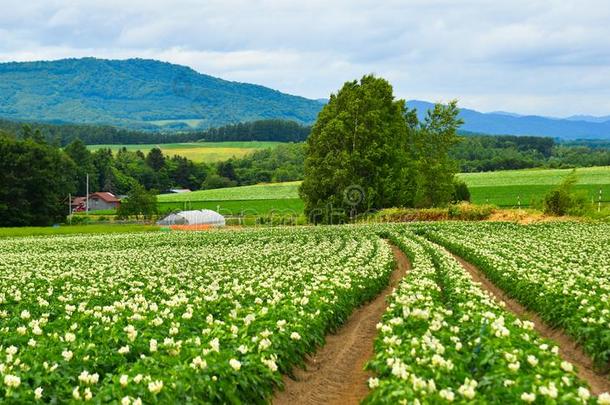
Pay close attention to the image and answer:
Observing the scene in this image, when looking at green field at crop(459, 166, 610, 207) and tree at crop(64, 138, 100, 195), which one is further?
tree at crop(64, 138, 100, 195)

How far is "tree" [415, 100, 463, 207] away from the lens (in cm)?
7400


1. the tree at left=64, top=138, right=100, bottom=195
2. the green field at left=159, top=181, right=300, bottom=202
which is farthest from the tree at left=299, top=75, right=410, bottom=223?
the tree at left=64, top=138, right=100, bottom=195

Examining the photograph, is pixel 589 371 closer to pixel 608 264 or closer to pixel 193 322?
pixel 193 322

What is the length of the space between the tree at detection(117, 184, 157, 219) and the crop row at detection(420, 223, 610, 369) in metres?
69.4

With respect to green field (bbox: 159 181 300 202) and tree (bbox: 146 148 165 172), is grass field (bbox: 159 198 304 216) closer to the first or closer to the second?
green field (bbox: 159 181 300 202)

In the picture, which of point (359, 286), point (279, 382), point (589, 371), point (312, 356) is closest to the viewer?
point (279, 382)

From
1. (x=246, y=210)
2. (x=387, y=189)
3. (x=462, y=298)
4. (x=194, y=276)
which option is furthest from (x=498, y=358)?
(x=246, y=210)

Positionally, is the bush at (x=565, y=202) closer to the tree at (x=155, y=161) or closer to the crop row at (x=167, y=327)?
the crop row at (x=167, y=327)

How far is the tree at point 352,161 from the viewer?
62.2 m

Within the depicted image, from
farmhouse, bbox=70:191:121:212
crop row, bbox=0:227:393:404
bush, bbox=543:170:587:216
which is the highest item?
crop row, bbox=0:227:393:404

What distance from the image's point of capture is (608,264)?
66.9 ft

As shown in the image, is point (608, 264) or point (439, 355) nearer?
point (439, 355)

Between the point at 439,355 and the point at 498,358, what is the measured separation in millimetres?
792

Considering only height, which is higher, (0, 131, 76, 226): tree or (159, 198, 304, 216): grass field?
(0, 131, 76, 226): tree
